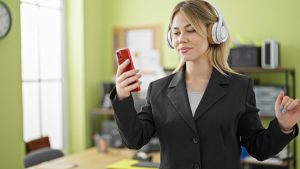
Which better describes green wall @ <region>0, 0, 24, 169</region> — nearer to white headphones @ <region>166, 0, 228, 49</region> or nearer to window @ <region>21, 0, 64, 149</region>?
window @ <region>21, 0, 64, 149</region>

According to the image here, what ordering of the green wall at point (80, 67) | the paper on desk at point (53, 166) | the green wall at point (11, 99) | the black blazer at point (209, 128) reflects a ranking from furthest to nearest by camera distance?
the green wall at point (80, 67) < the paper on desk at point (53, 166) < the green wall at point (11, 99) < the black blazer at point (209, 128)

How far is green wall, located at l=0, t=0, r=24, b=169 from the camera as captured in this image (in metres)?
2.31

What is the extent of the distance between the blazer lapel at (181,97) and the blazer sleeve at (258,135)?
208 mm

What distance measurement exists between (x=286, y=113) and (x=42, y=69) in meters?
2.95

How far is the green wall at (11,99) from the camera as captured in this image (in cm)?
231

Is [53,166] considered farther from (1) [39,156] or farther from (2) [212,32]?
(2) [212,32]

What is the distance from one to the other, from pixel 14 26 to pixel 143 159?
1.28 meters

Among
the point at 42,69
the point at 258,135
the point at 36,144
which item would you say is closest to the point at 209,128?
the point at 258,135

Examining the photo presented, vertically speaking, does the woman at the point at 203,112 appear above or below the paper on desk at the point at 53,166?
above

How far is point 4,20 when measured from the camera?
Result: 92.7 inches

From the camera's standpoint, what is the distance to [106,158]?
10.0 ft

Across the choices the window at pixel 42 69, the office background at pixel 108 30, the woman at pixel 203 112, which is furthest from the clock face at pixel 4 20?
the office background at pixel 108 30

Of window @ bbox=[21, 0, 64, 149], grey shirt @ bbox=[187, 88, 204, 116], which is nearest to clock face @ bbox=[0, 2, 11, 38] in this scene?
window @ bbox=[21, 0, 64, 149]

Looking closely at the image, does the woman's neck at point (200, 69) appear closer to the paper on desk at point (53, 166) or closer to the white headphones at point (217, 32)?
the white headphones at point (217, 32)
